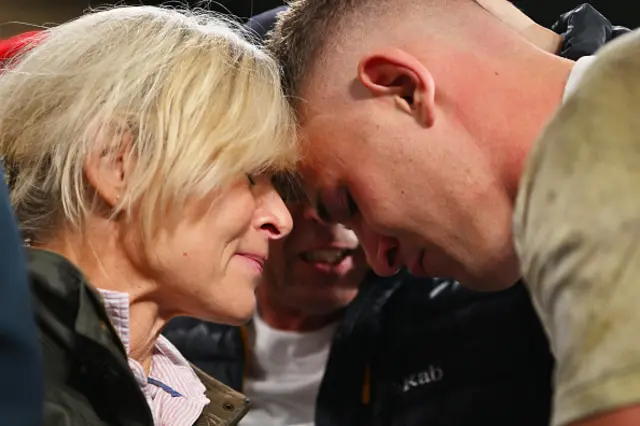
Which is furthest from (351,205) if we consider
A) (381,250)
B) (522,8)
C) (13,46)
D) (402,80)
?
(522,8)

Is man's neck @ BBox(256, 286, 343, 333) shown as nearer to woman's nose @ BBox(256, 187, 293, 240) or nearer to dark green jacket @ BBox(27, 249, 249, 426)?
woman's nose @ BBox(256, 187, 293, 240)

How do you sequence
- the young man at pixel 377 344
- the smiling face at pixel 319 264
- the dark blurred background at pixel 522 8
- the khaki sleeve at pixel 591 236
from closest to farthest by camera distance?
the khaki sleeve at pixel 591 236, the young man at pixel 377 344, the smiling face at pixel 319 264, the dark blurred background at pixel 522 8

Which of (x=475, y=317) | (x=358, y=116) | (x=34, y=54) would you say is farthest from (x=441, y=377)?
(x=34, y=54)

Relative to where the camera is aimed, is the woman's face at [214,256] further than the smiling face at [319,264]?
No

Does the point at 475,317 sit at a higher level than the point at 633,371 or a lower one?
lower

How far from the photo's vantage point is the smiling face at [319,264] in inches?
56.2

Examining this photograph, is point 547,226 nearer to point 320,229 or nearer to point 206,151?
point 206,151

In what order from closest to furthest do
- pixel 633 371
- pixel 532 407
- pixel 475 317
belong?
pixel 633 371 → pixel 532 407 → pixel 475 317

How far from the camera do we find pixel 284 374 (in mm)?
1473

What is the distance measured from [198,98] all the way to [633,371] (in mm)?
669

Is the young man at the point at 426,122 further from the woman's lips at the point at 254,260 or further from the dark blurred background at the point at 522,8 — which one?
the dark blurred background at the point at 522,8

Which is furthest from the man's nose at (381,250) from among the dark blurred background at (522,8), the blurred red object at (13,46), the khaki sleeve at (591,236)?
the dark blurred background at (522,8)

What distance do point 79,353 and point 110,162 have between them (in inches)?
9.6

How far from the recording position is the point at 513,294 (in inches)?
52.3
